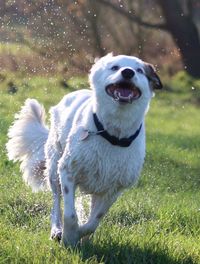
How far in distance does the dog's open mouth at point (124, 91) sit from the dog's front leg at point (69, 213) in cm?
66

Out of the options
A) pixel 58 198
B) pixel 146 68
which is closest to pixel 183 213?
pixel 58 198

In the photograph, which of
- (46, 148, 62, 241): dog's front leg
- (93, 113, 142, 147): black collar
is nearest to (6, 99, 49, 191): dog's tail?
(46, 148, 62, 241): dog's front leg

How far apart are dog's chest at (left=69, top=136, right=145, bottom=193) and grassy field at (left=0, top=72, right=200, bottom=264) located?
36cm

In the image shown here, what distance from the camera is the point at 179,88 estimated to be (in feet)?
54.6

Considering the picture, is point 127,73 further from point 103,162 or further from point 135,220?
point 135,220

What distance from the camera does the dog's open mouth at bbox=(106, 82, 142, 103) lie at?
460 centimetres

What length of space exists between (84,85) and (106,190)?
10.7 metres

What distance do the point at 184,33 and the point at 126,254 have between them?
45.1 ft

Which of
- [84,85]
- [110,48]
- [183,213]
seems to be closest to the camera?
[183,213]

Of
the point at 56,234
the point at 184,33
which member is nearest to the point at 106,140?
the point at 56,234

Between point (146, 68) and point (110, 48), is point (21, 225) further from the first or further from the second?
point (110, 48)

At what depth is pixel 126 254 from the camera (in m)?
4.50

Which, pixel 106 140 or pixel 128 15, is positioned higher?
pixel 106 140

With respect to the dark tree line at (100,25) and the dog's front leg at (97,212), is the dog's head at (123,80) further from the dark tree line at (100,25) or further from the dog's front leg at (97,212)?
the dark tree line at (100,25)
